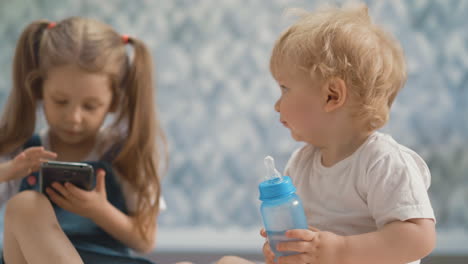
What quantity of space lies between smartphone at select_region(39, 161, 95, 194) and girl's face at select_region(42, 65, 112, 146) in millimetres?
128

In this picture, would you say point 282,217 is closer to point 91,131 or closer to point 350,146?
point 350,146

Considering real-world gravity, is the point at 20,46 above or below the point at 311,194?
above

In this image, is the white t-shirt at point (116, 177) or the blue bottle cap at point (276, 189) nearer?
the blue bottle cap at point (276, 189)

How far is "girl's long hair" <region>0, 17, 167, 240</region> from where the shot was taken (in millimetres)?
1246

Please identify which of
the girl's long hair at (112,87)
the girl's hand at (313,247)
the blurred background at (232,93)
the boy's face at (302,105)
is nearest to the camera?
the girl's hand at (313,247)

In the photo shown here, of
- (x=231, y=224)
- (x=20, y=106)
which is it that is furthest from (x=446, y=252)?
(x=20, y=106)

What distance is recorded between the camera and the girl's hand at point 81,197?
3.69 ft

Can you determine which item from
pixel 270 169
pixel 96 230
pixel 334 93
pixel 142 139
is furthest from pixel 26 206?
pixel 334 93

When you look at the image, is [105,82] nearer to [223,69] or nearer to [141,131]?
[141,131]

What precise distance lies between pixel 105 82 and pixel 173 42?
19.7 inches

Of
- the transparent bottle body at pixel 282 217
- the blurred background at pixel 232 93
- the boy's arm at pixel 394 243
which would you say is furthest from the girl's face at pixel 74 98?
the boy's arm at pixel 394 243

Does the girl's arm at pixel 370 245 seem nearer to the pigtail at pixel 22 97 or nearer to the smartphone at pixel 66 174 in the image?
the smartphone at pixel 66 174

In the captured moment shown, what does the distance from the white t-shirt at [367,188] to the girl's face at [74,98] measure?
1.62 ft

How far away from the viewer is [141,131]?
1.31 meters
